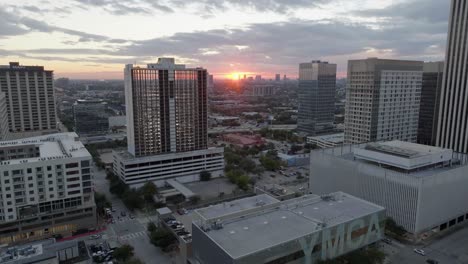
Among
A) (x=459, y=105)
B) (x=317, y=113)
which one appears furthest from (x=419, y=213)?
(x=317, y=113)

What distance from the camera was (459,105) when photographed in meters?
62.9

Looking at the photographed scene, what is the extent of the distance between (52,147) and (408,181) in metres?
53.2

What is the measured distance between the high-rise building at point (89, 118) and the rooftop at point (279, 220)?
88.7m

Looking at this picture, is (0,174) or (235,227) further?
(0,174)

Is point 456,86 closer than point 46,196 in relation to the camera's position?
No

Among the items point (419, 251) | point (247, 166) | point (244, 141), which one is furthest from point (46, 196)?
point (244, 141)

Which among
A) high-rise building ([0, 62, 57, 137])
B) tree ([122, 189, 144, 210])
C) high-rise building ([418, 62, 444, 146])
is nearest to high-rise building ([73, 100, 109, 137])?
high-rise building ([0, 62, 57, 137])

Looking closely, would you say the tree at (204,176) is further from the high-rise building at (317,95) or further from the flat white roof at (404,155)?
the high-rise building at (317,95)

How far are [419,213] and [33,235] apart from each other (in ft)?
168

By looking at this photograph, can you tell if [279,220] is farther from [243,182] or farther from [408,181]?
[243,182]

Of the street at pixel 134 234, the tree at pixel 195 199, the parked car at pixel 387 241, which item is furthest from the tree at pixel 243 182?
the parked car at pixel 387 241

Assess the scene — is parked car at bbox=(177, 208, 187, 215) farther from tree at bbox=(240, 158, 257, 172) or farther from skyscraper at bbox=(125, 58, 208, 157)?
tree at bbox=(240, 158, 257, 172)

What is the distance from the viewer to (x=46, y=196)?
145ft

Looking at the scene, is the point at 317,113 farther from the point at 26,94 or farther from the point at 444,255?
the point at 26,94
